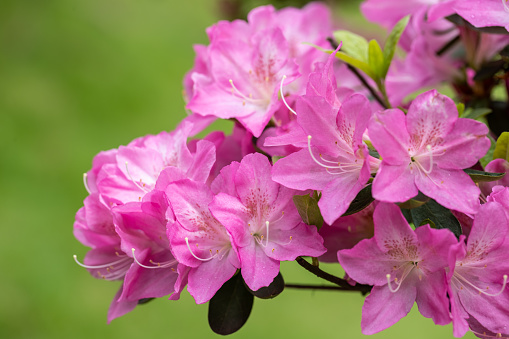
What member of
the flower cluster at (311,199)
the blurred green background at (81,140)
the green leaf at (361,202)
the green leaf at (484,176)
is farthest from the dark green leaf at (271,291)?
the blurred green background at (81,140)

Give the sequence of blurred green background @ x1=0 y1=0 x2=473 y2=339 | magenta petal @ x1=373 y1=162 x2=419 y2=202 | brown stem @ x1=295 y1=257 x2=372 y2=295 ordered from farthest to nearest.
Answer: blurred green background @ x1=0 y1=0 x2=473 y2=339
brown stem @ x1=295 y1=257 x2=372 y2=295
magenta petal @ x1=373 y1=162 x2=419 y2=202

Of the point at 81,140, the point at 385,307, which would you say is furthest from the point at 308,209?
the point at 81,140

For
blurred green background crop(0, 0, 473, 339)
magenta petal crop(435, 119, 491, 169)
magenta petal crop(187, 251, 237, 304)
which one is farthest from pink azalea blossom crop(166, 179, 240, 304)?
blurred green background crop(0, 0, 473, 339)

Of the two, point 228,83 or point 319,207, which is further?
point 228,83

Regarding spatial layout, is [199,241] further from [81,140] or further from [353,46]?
[81,140]

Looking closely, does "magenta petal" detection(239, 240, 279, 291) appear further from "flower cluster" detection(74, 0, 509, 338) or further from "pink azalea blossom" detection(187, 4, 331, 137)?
"pink azalea blossom" detection(187, 4, 331, 137)

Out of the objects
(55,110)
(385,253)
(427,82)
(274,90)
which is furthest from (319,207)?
(55,110)

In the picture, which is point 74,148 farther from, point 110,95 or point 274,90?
point 274,90
